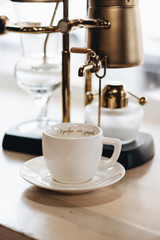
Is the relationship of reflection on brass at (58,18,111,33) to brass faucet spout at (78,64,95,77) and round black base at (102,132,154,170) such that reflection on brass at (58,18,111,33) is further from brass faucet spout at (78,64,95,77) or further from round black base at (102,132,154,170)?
round black base at (102,132,154,170)

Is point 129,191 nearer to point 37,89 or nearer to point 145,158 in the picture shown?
point 145,158

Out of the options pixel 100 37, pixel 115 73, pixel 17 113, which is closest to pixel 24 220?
pixel 100 37

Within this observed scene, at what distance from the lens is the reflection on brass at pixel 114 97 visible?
67 cm

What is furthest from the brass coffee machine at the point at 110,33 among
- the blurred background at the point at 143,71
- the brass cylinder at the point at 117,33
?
the blurred background at the point at 143,71

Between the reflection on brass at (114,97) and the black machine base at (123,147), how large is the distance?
0.07m

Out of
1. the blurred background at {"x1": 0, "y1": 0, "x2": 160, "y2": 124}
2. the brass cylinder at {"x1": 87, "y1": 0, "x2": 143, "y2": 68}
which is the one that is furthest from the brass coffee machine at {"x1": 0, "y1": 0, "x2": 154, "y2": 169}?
the blurred background at {"x1": 0, "y1": 0, "x2": 160, "y2": 124}

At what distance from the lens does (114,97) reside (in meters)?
0.67

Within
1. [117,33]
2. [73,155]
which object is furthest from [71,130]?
[117,33]

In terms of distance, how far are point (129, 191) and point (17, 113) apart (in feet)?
1.46

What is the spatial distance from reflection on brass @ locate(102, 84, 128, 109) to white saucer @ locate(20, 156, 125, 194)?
10 centimetres

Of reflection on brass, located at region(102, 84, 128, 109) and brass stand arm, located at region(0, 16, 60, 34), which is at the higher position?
brass stand arm, located at region(0, 16, 60, 34)

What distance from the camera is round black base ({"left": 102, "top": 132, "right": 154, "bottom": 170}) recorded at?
0.65 metres

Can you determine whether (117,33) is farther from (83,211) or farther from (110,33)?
(83,211)

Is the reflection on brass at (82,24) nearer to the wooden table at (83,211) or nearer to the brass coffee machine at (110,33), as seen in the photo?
the brass coffee machine at (110,33)
